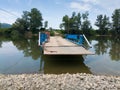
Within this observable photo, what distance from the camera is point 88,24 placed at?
203 feet

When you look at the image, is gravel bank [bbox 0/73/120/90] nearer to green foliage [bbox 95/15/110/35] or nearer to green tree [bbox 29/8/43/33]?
green tree [bbox 29/8/43/33]

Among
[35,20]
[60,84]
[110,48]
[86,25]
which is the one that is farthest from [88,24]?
[60,84]

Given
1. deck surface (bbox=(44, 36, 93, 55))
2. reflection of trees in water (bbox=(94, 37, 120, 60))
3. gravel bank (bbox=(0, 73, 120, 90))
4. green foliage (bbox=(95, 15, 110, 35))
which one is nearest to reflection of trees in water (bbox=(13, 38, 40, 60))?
deck surface (bbox=(44, 36, 93, 55))

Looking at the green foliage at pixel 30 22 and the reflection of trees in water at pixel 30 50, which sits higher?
the green foliage at pixel 30 22

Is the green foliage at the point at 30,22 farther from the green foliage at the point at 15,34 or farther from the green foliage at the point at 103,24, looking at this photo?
the green foliage at the point at 103,24

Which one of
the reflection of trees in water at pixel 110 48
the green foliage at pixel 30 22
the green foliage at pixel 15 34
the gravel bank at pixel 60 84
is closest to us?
the gravel bank at pixel 60 84

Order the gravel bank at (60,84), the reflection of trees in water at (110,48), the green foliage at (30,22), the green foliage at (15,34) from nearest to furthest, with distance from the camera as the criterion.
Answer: the gravel bank at (60,84) → the reflection of trees in water at (110,48) → the green foliage at (15,34) → the green foliage at (30,22)

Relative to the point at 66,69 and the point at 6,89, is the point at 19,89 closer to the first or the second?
the point at 6,89

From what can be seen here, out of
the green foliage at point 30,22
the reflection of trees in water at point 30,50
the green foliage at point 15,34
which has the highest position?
the green foliage at point 30,22

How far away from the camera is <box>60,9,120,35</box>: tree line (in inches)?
2298

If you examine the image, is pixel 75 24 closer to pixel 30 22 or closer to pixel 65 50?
pixel 30 22

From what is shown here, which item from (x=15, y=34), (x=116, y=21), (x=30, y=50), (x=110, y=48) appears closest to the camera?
(x=30, y=50)

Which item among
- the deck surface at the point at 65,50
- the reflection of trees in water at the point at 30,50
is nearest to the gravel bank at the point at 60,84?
the deck surface at the point at 65,50

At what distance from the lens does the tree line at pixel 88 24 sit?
58366 mm
